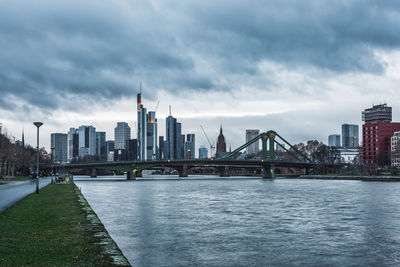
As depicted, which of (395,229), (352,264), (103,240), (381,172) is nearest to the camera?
(352,264)

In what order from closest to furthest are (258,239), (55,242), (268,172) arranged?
(55,242) < (258,239) < (268,172)

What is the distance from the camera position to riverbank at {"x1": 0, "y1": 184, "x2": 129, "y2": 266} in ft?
45.7

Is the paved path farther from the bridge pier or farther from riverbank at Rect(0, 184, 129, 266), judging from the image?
the bridge pier

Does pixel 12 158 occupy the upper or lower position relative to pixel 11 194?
upper

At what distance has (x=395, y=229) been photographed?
26.9 metres

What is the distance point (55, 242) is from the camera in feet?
56.6

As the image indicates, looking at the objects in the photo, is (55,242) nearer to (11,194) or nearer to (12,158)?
(11,194)

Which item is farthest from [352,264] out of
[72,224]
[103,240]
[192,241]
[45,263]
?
[72,224]

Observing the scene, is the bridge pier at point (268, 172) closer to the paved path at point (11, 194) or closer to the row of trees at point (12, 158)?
Answer: the row of trees at point (12, 158)

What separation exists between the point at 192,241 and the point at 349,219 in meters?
15.7

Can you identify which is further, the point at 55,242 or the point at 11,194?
the point at 11,194

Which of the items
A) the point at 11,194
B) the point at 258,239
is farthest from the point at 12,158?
the point at 258,239

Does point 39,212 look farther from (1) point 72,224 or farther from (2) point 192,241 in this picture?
(2) point 192,241

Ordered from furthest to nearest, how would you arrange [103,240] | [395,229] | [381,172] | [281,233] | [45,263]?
[381,172] → [395,229] → [281,233] → [103,240] → [45,263]
